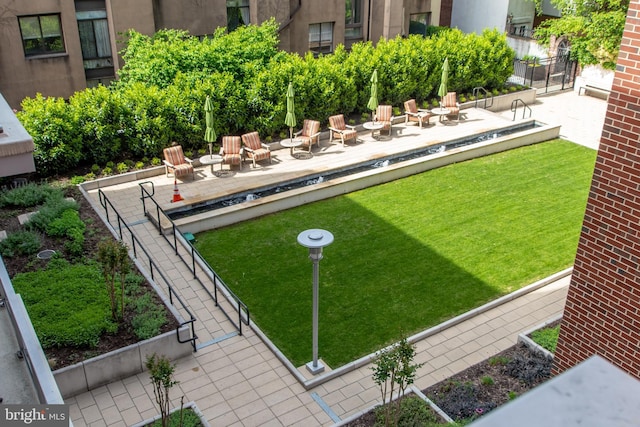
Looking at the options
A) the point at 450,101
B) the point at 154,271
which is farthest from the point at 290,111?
the point at 154,271

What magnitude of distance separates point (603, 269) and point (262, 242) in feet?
29.6

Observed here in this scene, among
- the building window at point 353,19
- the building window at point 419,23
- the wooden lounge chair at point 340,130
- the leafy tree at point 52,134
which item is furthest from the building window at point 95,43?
the building window at point 419,23

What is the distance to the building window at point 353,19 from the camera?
29.6m

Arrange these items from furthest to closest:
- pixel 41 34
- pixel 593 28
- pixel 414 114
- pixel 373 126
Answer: pixel 593 28 → pixel 414 114 → pixel 41 34 → pixel 373 126

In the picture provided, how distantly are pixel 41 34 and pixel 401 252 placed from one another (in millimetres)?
15434

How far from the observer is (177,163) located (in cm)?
1931

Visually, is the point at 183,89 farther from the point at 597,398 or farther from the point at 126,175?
the point at 597,398

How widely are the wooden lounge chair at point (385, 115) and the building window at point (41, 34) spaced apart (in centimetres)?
1160

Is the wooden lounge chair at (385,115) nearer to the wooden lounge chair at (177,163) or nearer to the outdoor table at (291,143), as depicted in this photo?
the outdoor table at (291,143)

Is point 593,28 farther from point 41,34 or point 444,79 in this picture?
point 41,34

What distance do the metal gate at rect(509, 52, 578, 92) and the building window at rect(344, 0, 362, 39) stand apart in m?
7.47

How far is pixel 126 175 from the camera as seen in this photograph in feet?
62.8

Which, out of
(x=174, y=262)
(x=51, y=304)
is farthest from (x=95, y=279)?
(x=174, y=262)

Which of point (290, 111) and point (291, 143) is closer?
point (290, 111)
